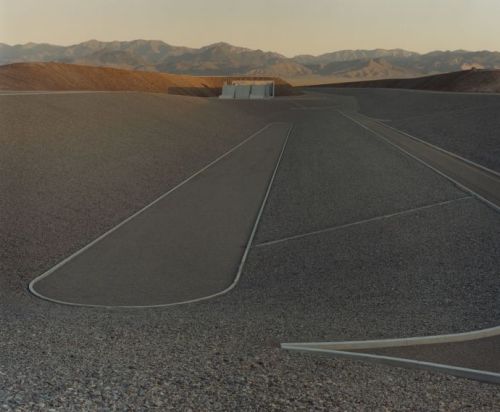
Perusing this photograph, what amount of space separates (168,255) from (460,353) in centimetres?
646

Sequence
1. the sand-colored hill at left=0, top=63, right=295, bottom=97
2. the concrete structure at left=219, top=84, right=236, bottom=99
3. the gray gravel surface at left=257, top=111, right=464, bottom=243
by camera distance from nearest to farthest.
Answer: the gray gravel surface at left=257, top=111, right=464, bottom=243 → the sand-colored hill at left=0, top=63, right=295, bottom=97 → the concrete structure at left=219, top=84, right=236, bottom=99

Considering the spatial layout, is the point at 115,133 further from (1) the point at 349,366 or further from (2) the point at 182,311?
(1) the point at 349,366

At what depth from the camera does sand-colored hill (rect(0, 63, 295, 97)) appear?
2670 inches

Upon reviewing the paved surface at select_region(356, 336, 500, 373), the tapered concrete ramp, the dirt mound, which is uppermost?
the dirt mound

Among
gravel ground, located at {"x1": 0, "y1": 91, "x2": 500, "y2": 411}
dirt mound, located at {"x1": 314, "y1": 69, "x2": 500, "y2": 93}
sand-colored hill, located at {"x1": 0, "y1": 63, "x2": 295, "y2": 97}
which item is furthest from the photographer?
dirt mound, located at {"x1": 314, "y1": 69, "x2": 500, "y2": 93}

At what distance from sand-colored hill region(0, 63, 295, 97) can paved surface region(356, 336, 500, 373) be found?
184 feet

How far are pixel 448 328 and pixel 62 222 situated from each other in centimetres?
966

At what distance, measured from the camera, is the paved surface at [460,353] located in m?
7.17

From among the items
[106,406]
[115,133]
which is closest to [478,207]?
[106,406]

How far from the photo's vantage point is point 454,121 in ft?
126

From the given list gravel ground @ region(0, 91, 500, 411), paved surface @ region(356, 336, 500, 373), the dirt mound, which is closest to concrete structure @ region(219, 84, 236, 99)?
the dirt mound

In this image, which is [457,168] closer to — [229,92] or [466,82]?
[229,92]

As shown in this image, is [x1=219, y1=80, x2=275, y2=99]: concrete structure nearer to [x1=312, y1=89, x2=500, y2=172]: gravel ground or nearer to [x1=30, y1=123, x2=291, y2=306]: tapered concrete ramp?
[x1=312, y1=89, x2=500, y2=172]: gravel ground

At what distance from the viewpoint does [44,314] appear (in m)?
8.72
